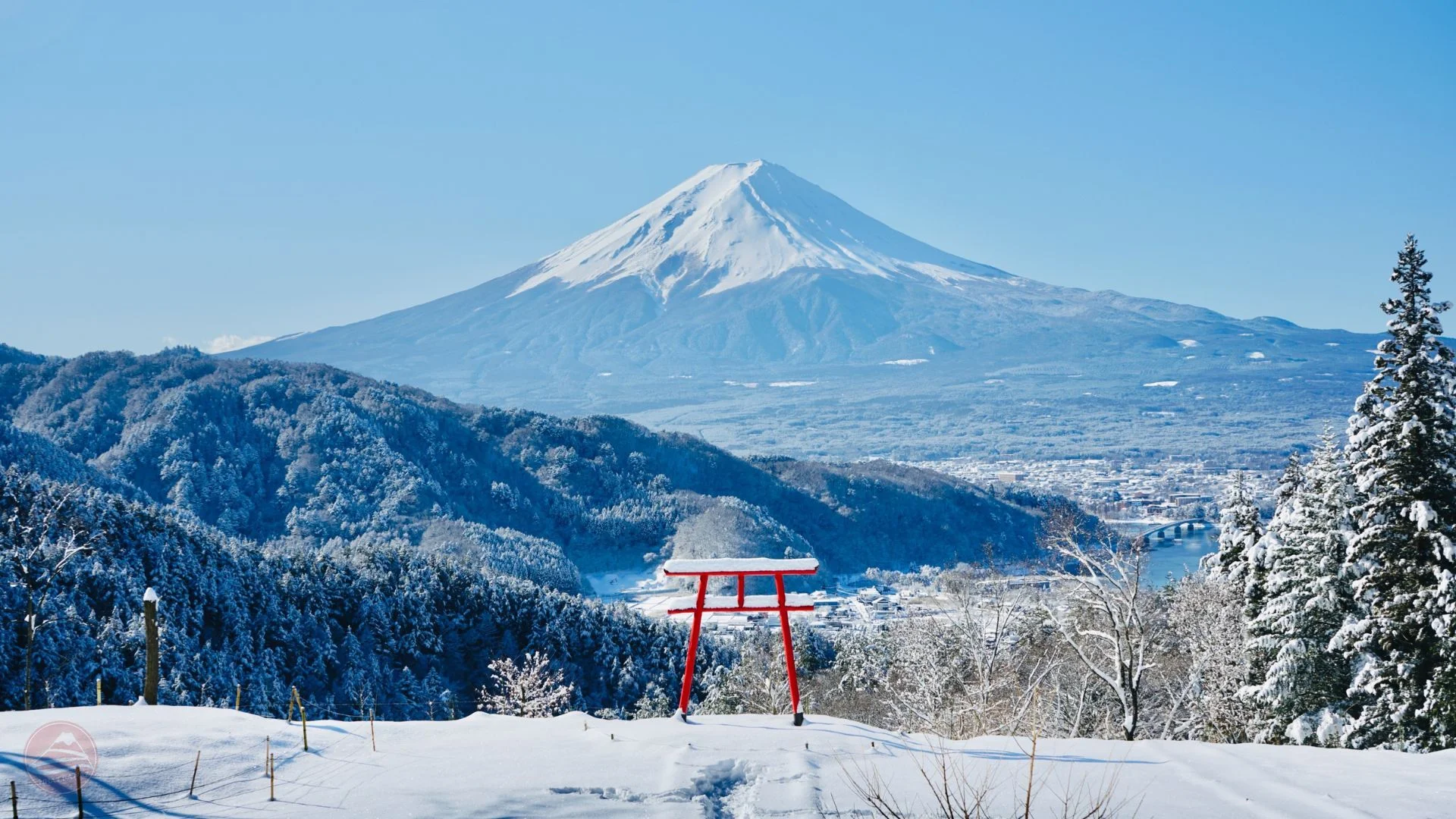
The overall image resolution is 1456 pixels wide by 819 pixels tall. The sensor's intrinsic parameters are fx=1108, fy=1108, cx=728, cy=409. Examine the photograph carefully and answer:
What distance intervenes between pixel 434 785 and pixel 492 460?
104936 millimetres

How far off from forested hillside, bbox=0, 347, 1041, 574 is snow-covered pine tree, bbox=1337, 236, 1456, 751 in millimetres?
68930

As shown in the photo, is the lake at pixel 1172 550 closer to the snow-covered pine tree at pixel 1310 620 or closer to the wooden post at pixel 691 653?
the snow-covered pine tree at pixel 1310 620

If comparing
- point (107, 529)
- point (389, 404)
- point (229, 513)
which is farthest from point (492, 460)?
point (107, 529)

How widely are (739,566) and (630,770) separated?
288 cm

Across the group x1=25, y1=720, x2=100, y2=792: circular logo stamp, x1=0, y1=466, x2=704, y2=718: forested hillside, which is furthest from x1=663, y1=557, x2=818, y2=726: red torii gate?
x1=0, y1=466, x2=704, y2=718: forested hillside

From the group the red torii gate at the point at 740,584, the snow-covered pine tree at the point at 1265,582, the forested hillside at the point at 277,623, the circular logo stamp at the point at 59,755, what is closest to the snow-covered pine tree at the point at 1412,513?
the snow-covered pine tree at the point at 1265,582

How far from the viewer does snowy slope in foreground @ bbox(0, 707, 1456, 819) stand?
315 inches

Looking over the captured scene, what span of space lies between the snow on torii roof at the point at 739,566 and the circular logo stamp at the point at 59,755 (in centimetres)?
507

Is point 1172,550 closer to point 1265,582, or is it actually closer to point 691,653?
point 1265,582

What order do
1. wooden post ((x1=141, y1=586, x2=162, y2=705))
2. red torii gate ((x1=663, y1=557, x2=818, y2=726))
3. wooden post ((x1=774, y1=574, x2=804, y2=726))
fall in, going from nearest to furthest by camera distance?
wooden post ((x1=774, y1=574, x2=804, y2=726)) < red torii gate ((x1=663, y1=557, x2=818, y2=726)) < wooden post ((x1=141, y1=586, x2=162, y2=705))

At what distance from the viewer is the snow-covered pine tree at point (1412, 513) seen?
14.9 m

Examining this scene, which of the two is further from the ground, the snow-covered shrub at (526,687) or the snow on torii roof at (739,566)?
the snow on torii roof at (739,566)

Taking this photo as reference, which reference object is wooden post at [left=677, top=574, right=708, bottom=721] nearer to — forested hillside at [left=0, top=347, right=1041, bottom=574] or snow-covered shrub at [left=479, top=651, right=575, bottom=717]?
snow-covered shrub at [left=479, top=651, right=575, bottom=717]

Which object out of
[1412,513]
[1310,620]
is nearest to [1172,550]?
[1310,620]
